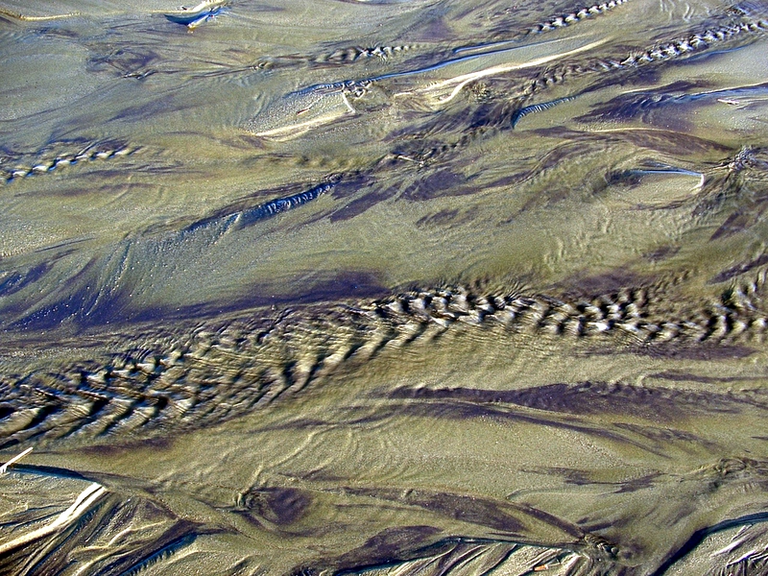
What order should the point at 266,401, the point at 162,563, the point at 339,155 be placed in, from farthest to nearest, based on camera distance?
the point at 339,155
the point at 266,401
the point at 162,563

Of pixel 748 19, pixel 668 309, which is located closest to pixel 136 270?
pixel 668 309

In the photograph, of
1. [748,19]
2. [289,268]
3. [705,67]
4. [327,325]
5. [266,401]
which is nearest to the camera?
[266,401]

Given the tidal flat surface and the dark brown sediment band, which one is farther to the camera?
the dark brown sediment band

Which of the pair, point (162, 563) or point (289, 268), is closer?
point (162, 563)

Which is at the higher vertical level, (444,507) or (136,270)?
(136,270)

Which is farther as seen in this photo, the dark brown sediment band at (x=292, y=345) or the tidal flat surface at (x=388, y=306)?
the dark brown sediment band at (x=292, y=345)

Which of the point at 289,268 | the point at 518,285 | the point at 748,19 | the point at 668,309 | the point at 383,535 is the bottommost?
the point at 383,535

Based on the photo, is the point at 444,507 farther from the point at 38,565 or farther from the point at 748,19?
the point at 748,19
